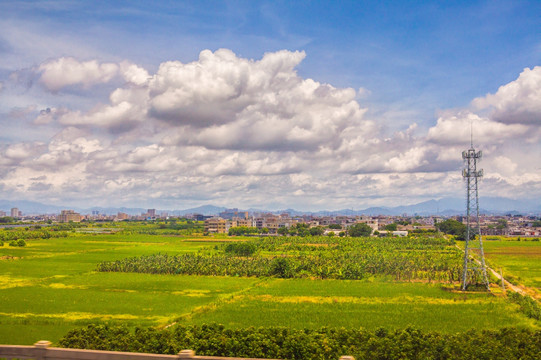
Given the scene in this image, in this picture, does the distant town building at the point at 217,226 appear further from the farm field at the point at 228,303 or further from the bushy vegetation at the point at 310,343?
the bushy vegetation at the point at 310,343

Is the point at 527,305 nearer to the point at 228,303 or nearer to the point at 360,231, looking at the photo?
the point at 228,303

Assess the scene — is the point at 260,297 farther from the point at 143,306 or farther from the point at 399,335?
the point at 399,335

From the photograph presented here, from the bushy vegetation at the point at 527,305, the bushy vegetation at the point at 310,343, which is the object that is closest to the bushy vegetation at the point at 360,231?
the bushy vegetation at the point at 527,305

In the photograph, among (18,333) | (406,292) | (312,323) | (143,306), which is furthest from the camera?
(406,292)

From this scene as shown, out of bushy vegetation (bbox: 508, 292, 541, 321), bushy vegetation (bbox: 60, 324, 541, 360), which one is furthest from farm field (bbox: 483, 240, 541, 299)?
bushy vegetation (bbox: 60, 324, 541, 360)

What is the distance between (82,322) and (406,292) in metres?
24.5

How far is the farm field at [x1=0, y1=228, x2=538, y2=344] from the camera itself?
83.1 feet

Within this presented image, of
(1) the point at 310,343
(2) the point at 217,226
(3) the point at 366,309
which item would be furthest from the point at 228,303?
(2) the point at 217,226

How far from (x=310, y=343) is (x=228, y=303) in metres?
15.5

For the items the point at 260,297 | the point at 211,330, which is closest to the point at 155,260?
the point at 260,297

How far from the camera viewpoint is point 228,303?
104 feet

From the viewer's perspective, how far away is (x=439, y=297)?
113 ft

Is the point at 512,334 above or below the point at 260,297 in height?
above

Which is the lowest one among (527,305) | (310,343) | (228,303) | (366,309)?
(228,303)
